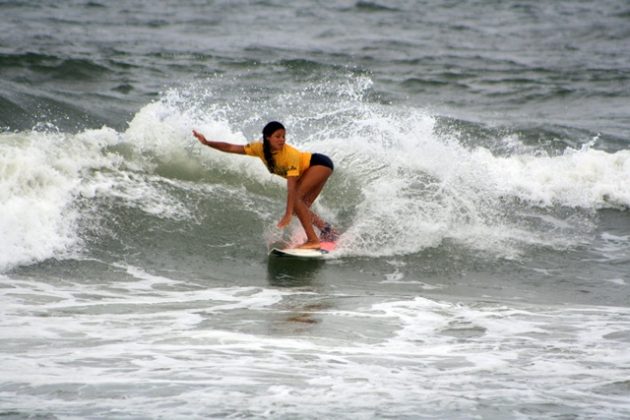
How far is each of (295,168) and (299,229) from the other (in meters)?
1.16

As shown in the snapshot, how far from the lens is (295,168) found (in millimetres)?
10469

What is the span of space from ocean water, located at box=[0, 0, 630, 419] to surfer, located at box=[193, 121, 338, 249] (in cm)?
42

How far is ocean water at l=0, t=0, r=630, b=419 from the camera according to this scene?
239 inches

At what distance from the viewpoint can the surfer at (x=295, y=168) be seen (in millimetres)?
10219

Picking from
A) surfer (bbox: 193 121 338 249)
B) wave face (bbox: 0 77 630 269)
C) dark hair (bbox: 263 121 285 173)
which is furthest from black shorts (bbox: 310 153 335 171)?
wave face (bbox: 0 77 630 269)

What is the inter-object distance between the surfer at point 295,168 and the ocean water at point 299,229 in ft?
1.37

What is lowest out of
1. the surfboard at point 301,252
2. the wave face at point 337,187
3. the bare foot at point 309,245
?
the surfboard at point 301,252

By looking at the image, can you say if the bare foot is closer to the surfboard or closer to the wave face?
the surfboard

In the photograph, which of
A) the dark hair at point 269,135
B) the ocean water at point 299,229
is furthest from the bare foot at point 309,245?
the dark hair at point 269,135

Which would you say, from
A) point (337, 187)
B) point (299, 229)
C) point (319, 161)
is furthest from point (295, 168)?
point (337, 187)

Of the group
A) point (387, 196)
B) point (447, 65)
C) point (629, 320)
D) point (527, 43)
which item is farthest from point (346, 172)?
point (527, 43)

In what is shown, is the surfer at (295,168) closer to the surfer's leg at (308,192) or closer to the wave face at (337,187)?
the surfer's leg at (308,192)

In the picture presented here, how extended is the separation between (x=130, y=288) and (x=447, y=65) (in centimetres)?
1371

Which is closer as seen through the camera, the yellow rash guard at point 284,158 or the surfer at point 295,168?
the surfer at point 295,168
